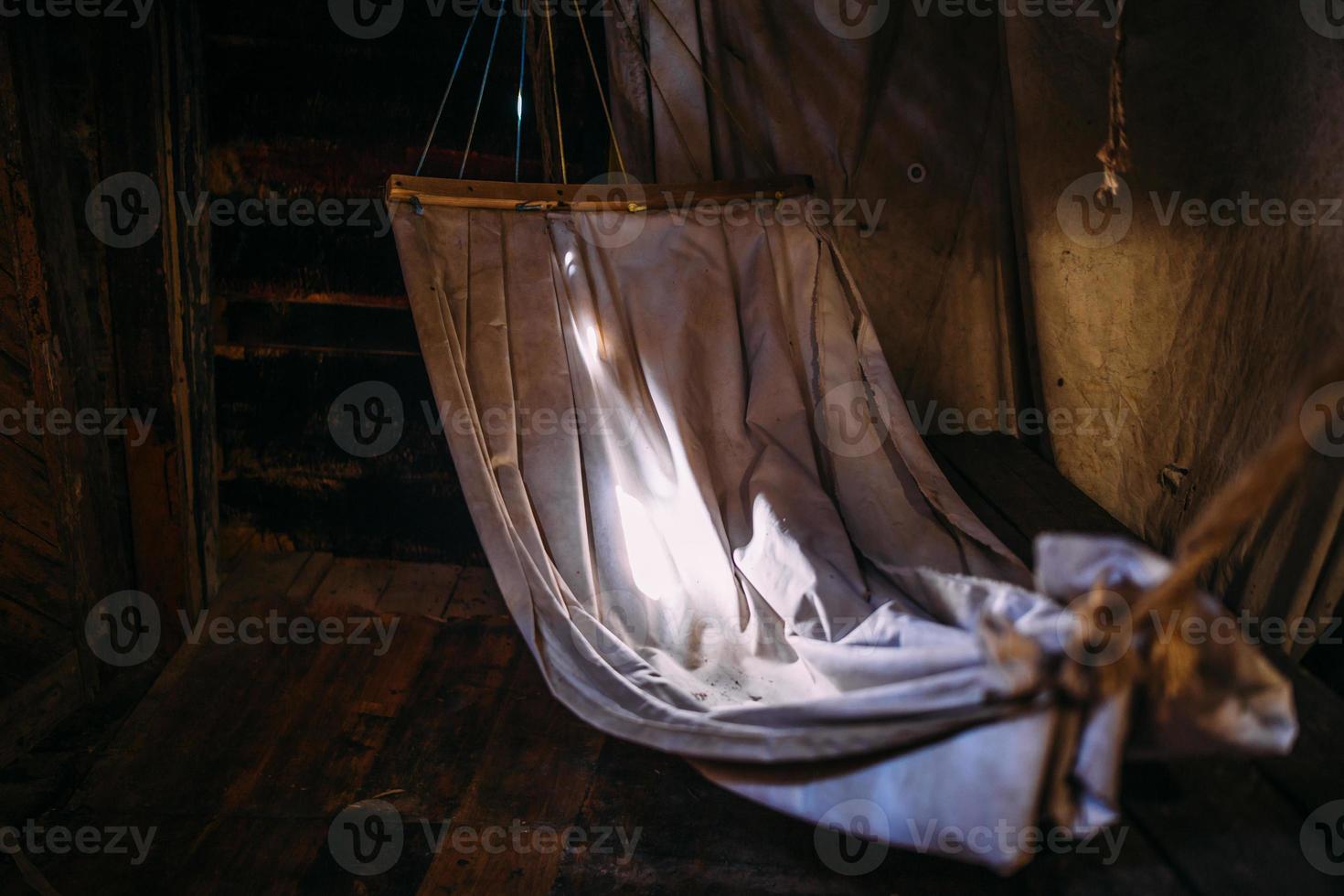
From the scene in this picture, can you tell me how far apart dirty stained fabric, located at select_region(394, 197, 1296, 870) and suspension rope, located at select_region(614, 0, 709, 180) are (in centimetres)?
22

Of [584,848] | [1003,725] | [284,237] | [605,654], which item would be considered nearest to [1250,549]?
[1003,725]

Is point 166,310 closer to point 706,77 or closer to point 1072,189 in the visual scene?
point 706,77

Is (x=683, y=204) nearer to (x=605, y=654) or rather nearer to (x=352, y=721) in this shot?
(x=605, y=654)

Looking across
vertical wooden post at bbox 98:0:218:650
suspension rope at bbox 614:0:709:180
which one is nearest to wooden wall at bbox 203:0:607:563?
vertical wooden post at bbox 98:0:218:650

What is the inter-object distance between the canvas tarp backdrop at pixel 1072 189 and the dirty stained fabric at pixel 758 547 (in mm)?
338

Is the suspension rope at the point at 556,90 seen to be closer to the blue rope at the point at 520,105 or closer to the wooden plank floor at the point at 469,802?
the blue rope at the point at 520,105

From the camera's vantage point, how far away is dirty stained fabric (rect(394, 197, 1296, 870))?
1.02 meters

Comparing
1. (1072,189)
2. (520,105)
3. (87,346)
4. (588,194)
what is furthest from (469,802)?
(1072,189)

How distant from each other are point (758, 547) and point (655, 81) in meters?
1.04

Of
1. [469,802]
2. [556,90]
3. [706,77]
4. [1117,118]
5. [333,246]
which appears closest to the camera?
[1117,118]

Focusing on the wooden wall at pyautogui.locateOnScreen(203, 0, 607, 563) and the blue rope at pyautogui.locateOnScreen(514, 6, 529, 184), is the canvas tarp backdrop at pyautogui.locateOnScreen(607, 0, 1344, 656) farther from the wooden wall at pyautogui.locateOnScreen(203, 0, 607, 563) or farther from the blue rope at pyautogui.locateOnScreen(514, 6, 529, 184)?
the wooden wall at pyautogui.locateOnScreen(203, 0, 607, 563)

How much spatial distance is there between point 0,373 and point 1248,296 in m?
2.34

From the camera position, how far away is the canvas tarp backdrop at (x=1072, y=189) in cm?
159

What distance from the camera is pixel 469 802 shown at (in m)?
1.72
